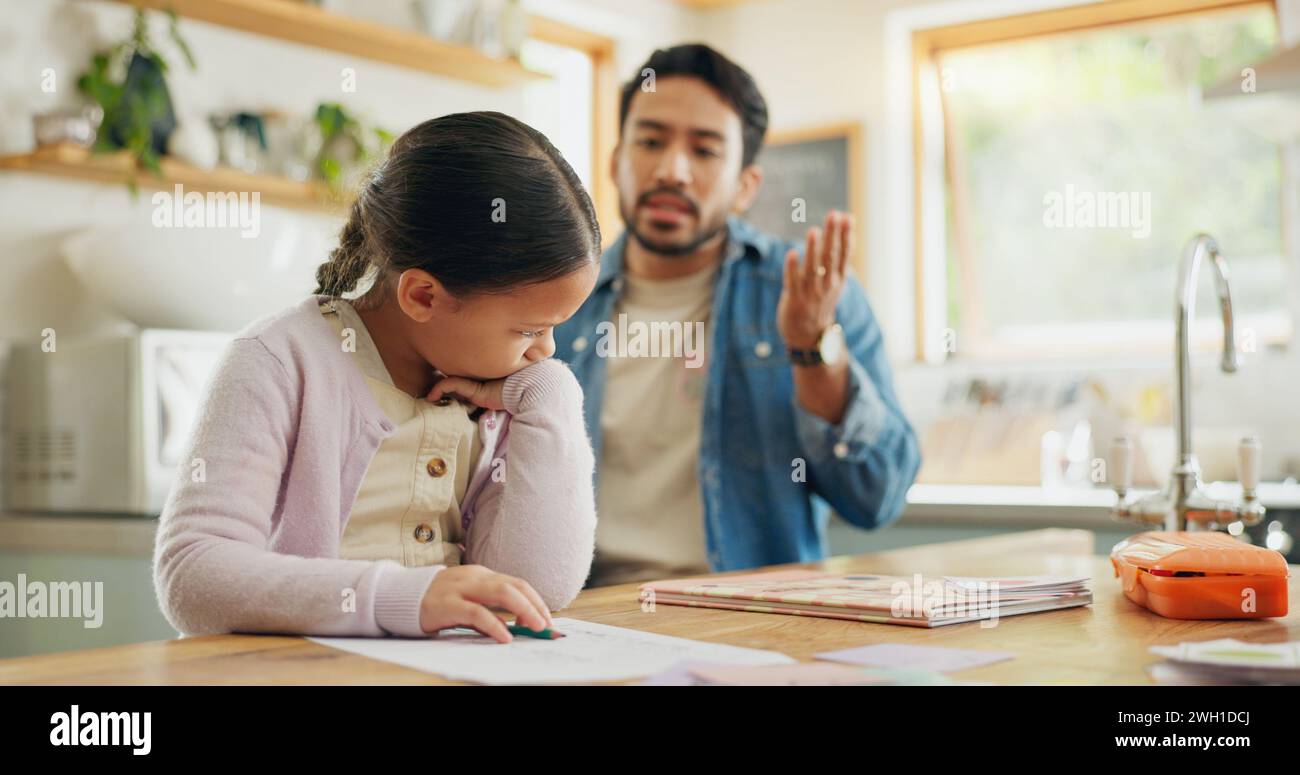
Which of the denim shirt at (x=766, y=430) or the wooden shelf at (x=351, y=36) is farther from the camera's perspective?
the wooden shelf at (x=351, y=36)

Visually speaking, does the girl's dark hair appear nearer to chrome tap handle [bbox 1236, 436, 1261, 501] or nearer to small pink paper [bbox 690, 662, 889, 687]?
small pink paper [bbox 690, 662, 889, 687]

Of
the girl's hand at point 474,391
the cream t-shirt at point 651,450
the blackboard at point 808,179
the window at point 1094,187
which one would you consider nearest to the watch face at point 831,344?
the cream t-shirt at point 651,450

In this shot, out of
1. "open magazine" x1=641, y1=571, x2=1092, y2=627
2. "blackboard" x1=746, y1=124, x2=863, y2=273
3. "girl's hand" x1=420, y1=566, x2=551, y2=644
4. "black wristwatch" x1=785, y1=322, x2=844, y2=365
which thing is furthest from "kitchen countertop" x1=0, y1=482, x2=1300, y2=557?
"girl's hand" x1=420, y1=566, x2=551, y2=644

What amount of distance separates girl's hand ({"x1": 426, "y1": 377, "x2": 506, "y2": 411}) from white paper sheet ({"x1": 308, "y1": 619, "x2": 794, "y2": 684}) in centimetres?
25

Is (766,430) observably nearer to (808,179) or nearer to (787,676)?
(787,676)

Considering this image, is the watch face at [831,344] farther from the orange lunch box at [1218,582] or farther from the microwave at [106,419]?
the microwave at [106,419]

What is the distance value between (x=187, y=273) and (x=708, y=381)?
42.5 inches

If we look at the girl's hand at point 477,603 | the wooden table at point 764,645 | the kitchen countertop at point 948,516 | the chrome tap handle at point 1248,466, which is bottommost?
the kitchen countertop at point 948,516

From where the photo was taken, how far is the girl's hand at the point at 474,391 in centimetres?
110

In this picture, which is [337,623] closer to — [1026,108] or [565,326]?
[565,326]

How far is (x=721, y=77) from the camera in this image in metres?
1.88

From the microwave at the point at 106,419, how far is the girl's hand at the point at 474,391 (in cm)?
111

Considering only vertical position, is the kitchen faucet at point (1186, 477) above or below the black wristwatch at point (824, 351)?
below

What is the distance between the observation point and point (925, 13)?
394 cm
